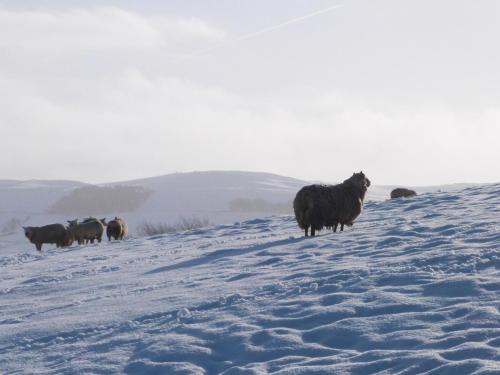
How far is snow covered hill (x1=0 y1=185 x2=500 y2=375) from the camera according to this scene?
8922 millimetres

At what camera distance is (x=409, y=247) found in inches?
570

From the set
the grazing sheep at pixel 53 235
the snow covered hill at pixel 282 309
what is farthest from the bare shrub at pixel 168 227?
the snow covered hill at pixel 282 309

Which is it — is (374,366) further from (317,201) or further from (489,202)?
(489,202)

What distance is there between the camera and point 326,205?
60.4 ft

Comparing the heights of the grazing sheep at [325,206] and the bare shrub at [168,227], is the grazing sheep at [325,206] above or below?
above

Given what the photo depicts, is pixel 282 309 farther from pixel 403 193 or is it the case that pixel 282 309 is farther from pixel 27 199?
pixel 27 199

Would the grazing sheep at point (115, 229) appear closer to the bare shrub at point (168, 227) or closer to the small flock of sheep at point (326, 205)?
the bare shrub at point (168, 227)

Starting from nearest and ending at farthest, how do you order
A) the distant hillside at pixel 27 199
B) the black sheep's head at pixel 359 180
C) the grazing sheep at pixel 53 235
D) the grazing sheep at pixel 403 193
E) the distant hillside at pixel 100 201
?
the black sheep's head at pixel 359 180 → the grazing sheep at pixel 403 193 → the grazing sheep at pixel 53 235 → the distant hillside at pixel 100 201 → the distant hillside at pixel 27 199

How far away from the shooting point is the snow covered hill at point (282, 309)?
29.3 feet

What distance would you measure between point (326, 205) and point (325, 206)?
47 millimetres

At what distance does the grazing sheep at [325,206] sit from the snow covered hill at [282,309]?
0.79 m

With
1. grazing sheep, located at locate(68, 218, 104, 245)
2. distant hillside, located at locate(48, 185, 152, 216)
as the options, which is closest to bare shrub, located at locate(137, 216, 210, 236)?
grazing sheep, located at locate(68, 218, 104, 245)

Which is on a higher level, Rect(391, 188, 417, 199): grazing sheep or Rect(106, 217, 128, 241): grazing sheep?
Rect(391, 188, 417, 199): grazing sheep

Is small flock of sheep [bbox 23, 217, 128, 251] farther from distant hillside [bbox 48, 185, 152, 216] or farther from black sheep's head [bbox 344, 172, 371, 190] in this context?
distant hillside [bbox 48, 185, 152, 216]
